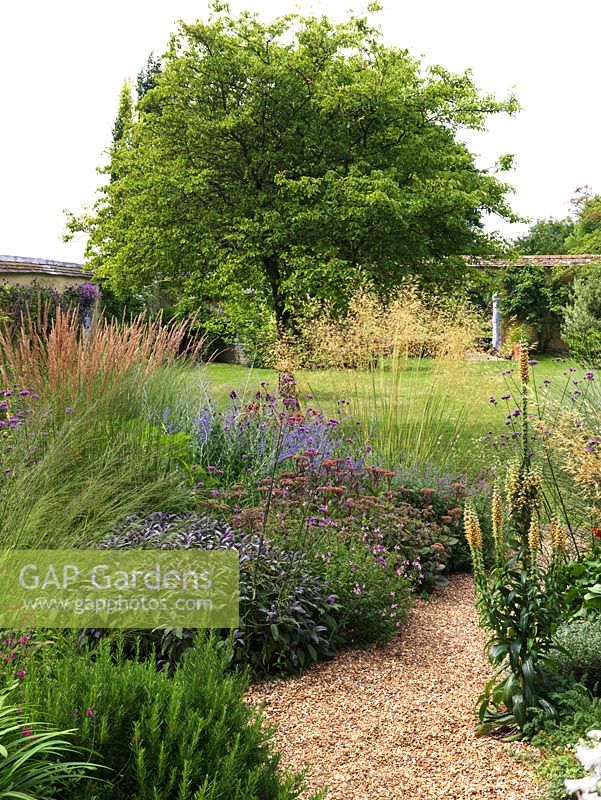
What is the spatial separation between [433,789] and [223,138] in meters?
8.96

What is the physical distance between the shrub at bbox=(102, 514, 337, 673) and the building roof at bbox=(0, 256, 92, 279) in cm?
1237

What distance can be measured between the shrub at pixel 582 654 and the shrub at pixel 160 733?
1449 mm

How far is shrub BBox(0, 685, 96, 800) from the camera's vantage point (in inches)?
69.1

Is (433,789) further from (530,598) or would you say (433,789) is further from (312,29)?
(312,29)

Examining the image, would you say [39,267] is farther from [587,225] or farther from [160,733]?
[587,225]

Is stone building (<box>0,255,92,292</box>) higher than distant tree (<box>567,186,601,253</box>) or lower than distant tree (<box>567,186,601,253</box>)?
lower

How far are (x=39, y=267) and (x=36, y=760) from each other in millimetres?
15906

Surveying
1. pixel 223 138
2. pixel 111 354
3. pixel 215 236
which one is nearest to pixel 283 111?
pixel 223 138

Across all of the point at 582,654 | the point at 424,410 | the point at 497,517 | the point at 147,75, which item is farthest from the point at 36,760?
the point at 147,75

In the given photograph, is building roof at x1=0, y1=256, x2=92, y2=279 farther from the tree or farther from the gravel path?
the gravel path

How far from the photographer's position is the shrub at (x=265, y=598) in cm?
355

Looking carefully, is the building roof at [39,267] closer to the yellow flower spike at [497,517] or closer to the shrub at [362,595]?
the shrub at [362,595]

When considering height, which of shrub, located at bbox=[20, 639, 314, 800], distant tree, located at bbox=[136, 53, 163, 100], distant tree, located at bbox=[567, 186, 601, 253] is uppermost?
distant tree, located at bbox=[136, 53, 163, 100]

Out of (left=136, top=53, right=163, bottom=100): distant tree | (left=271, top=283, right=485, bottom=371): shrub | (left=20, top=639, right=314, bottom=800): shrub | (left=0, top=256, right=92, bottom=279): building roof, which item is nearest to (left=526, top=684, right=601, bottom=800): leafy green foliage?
(left=20, top=639, right=314, bottom=800): shrub
